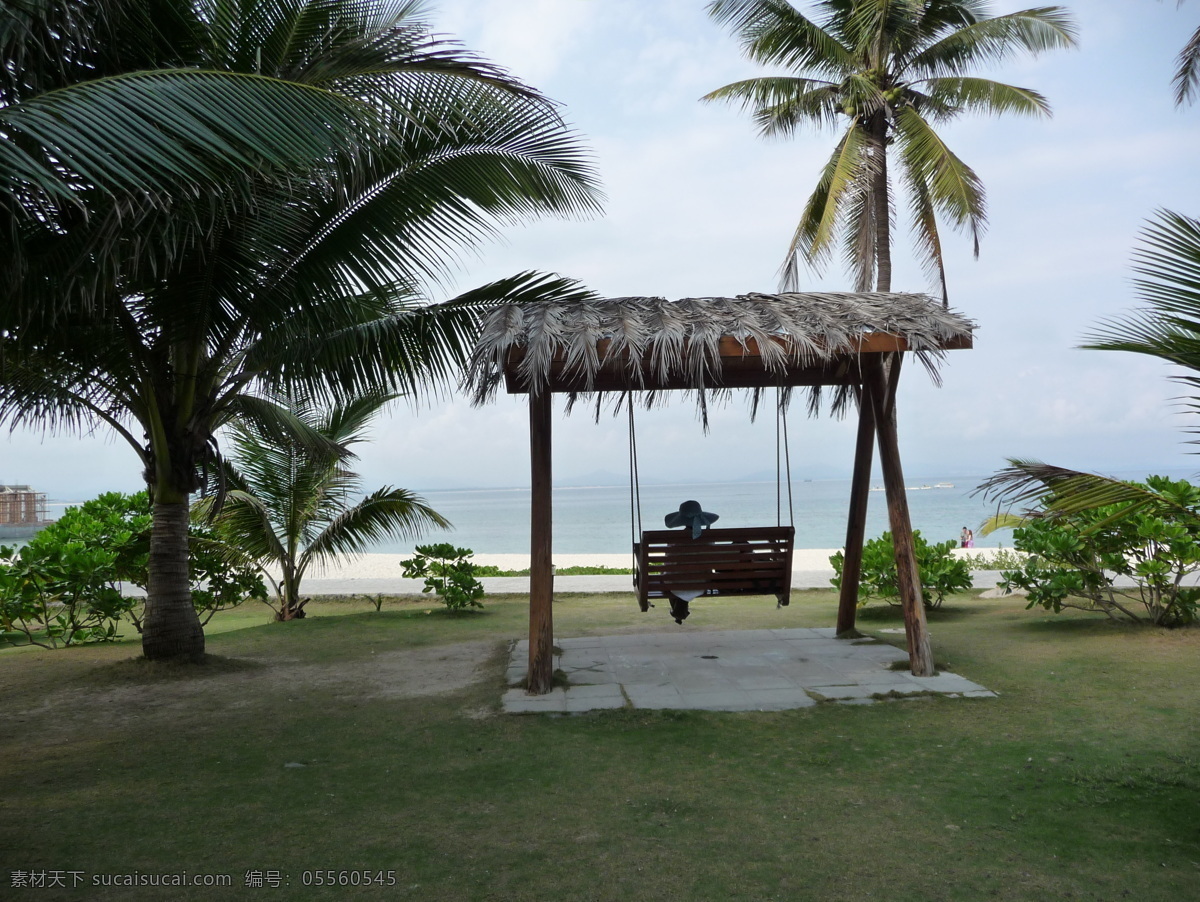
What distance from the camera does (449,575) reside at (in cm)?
1034

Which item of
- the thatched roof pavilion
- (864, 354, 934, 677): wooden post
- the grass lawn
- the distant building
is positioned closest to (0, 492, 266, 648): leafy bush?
the grass lawn

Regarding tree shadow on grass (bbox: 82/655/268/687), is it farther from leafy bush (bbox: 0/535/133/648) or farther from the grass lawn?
leafy bush (bbox: 0/535/133/648)

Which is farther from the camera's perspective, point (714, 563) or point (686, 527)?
point (686, 527)

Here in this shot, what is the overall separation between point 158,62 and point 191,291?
59.3 inches

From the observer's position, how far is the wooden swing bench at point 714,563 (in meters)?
6.85

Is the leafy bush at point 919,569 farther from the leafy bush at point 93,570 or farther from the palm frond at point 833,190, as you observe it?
the leafy bush at point 93,570

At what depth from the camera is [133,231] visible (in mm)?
4910

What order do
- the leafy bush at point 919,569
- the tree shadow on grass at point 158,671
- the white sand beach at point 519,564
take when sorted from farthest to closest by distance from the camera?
the white sand beach at point 519,564 → the leafy bush at point 919,569 → the tree shadow on grass at point 158,671

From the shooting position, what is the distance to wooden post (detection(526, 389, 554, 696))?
590cm

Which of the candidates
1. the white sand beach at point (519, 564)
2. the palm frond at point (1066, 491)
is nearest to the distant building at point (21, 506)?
the white sand beach at point (519, 564)

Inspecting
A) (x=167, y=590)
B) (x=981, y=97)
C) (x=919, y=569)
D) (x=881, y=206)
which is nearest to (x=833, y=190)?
(x=881, y=206)

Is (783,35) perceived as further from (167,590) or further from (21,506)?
(21,506)

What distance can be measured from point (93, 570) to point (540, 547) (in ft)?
15.9

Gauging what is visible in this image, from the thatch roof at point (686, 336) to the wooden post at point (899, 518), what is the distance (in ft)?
1.65
